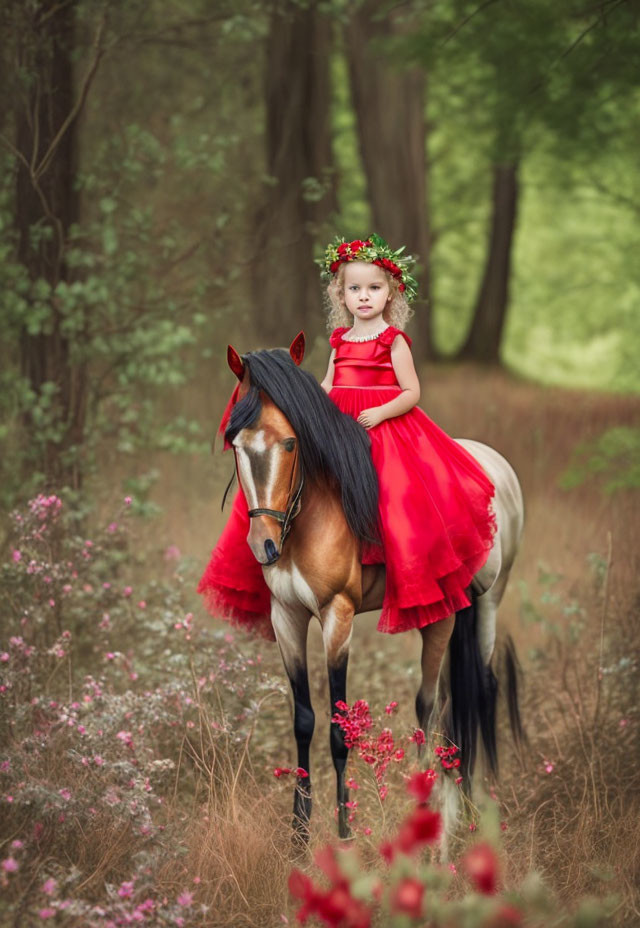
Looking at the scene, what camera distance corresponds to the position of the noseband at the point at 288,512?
12.1 ft

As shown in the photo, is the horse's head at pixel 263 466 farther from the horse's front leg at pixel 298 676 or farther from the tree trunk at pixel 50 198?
the tree trunk at pixel 50 198

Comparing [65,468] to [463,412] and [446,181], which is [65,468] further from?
[446,181]

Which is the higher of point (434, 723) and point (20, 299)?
point (20, 299)

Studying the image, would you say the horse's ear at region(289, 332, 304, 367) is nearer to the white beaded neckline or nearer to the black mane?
the black mane

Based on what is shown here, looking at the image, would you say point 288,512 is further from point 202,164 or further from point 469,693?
point 202,164

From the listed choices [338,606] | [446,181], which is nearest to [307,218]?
[338,606]

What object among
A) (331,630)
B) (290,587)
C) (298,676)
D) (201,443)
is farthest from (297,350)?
(201,443)

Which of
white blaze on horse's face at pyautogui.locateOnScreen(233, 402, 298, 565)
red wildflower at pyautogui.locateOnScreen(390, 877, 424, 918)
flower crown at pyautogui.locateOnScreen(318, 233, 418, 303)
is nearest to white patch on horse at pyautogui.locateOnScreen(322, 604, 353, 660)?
white blaze on horse's face at pyautogui.locateOnScreen(233, 402, 298, 565)

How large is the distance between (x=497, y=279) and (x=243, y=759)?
49.7ft

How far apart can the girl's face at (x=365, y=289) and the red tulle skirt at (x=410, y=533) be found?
1.09 feet

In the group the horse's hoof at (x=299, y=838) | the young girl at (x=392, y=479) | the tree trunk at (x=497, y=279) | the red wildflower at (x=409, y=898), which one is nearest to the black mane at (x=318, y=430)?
the young girl at (x=392, y=479)

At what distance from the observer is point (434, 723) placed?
15.1 ft

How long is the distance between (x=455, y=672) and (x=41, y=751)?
79.3 inches

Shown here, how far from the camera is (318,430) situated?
3.87 metres
